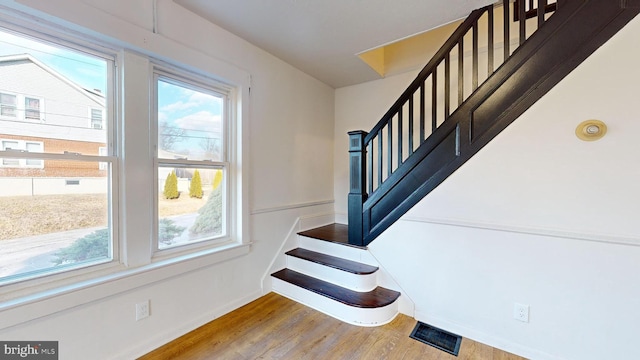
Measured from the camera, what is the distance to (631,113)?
145 centimetres

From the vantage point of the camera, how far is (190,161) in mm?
2096

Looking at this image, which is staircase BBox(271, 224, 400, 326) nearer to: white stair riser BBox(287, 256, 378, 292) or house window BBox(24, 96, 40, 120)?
white stair riser BBox(287, 256, 378, 292)

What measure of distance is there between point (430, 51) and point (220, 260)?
10.6 ft

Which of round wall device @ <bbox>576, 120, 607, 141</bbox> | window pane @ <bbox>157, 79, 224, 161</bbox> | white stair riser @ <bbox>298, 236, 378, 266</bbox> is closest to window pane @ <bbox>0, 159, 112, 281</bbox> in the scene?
window pane @ <bbox>157, 79, 224, 161</bbox>

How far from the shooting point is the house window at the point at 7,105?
4.38ft

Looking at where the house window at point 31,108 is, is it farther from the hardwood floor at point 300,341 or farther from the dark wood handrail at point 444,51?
the dark wood handrail at point 444,51

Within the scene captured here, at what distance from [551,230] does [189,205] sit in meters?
2.77

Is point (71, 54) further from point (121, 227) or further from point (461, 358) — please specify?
point (461, 358)

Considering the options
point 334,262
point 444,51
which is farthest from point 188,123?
point 444,51

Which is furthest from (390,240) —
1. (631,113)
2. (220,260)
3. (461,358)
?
(631,113)

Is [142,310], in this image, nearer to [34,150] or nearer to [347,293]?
[34,150]

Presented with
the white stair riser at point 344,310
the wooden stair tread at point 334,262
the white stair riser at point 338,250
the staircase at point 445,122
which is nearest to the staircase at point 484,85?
the staircase at point 445,122

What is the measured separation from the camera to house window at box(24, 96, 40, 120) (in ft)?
4.61

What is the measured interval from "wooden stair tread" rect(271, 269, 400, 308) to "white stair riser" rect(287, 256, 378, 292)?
41 mm
